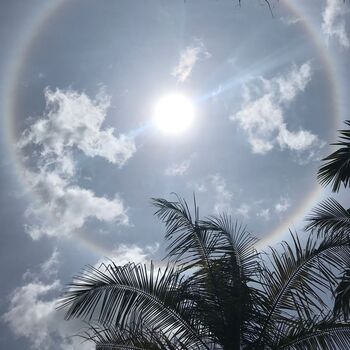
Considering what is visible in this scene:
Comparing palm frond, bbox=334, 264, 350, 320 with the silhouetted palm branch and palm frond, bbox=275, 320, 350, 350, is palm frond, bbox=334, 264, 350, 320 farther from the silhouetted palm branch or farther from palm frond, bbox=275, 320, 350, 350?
palm frond, bbox=275, 320, 350, 350

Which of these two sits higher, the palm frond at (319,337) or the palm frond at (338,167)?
the palm frond at (338,167)

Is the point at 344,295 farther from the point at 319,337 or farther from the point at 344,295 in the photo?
the point at 319,337

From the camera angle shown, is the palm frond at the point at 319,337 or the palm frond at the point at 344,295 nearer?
the palm frond at the point at 319,337

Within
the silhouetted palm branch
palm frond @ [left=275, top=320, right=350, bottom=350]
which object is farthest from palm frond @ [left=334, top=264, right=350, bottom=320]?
palm frond @ [left=275, top=320, right=350, bottom=350]

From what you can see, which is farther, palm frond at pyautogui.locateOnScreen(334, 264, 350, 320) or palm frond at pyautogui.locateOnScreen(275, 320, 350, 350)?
palm frond at pyautogui.locateOnScreen(334, 264, 350, 320)

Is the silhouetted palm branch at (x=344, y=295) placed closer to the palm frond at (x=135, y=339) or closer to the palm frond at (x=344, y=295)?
the palm frond at (x=344, y=295)

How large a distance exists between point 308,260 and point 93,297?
393cm

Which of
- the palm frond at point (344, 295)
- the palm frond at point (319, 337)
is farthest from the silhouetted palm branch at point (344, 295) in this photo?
the palm frond at point (319, 337)

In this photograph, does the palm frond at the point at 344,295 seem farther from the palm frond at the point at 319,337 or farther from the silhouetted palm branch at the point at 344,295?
the palm frond at the point at 319,337

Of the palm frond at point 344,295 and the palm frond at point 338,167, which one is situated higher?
the palm frond at point 338,167

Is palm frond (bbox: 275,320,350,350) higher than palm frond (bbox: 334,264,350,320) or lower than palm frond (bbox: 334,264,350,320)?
lower

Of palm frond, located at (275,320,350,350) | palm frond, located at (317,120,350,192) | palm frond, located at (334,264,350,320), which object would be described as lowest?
palm frond, located at (275,320,350,350)

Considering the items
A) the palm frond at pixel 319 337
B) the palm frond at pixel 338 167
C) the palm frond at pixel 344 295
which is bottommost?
the palm frond at pixel 319 337

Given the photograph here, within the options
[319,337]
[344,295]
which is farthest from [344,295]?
[319,337]
